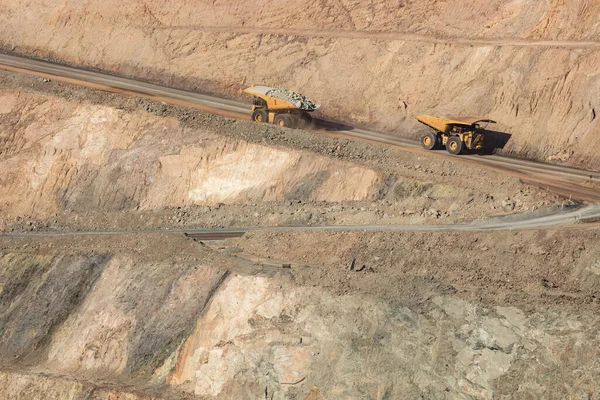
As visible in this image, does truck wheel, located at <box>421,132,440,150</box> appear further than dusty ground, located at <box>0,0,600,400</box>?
Yes

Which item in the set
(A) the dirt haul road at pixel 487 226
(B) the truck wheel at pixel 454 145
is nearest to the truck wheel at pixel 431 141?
(B) the truck wheel at pixel 454 145

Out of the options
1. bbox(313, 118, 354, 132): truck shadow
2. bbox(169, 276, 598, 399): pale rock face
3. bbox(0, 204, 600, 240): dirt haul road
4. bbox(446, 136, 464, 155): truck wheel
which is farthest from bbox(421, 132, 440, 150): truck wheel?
bbox(169, 276, 598, 399): pale rock face

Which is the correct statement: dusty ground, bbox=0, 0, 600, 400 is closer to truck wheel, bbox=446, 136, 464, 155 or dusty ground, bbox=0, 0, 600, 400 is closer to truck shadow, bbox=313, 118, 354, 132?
truck shadow, bbox=313, 118, 354, 132

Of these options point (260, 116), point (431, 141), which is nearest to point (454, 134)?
point (431, 141)

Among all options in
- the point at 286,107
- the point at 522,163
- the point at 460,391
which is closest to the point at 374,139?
the point at 286,107

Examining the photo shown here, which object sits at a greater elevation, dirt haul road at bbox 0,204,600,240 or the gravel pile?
the gravel pile

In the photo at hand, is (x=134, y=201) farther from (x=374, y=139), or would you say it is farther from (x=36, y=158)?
(x=374, y=139)
